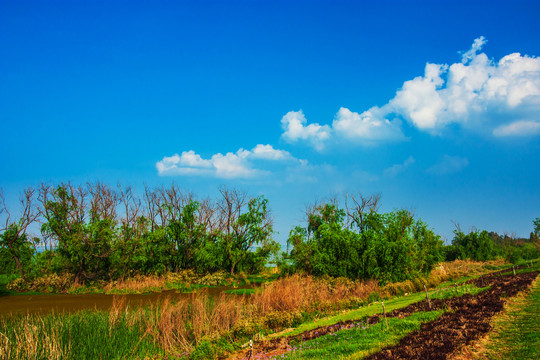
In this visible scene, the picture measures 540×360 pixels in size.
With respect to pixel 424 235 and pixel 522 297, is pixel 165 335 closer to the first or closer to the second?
pixel 522 297

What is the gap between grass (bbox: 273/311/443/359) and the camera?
35.6 feet

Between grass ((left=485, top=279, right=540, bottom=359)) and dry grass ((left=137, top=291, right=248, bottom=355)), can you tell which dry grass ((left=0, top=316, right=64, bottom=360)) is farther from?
grass ((left=485, top=279, right=540, bottom=359))

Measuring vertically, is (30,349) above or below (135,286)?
above

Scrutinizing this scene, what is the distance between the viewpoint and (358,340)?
476 inches

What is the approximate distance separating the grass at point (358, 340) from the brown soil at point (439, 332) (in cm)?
51

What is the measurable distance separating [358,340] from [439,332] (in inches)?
108

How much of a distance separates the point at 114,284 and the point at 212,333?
33472mm

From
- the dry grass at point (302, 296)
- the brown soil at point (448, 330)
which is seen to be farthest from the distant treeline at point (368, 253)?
the brown soil at point (448, 330)

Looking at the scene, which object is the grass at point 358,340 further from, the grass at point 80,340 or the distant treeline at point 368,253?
the distant treeline at point 368,253

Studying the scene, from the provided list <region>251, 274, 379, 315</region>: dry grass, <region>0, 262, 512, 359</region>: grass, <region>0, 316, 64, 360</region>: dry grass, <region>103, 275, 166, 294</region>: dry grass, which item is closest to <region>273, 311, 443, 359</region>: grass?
<region>0, 262, 512, 359</region>: grass

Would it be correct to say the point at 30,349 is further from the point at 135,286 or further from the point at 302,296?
the point at 135,286

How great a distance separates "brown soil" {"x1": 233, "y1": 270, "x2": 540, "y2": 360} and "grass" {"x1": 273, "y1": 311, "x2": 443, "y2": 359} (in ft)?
1.68

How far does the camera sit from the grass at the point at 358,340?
428 inches

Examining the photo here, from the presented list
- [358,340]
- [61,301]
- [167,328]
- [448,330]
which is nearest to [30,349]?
[167,328]
